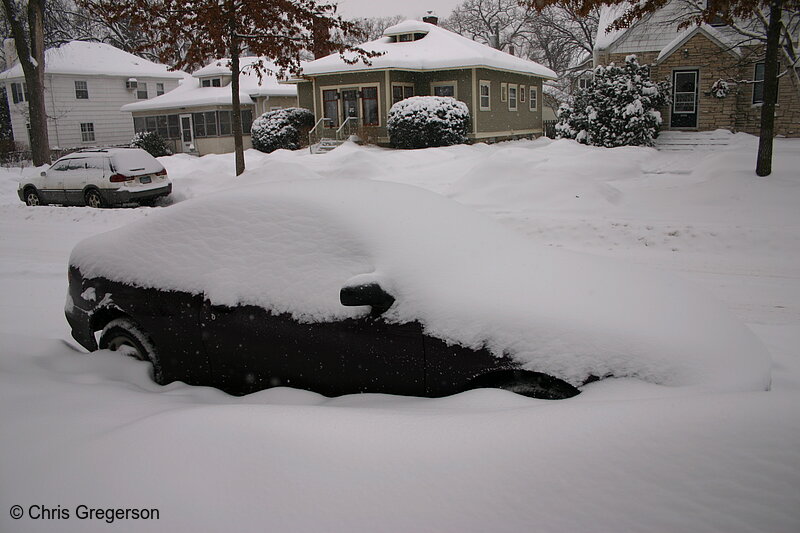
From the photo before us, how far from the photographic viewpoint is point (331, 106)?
96.7 ft

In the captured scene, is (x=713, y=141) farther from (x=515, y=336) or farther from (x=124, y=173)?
(x=515, y=336)

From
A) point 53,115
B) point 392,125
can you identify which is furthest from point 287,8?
point 53,115

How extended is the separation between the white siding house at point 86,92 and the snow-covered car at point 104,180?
23.2 meters

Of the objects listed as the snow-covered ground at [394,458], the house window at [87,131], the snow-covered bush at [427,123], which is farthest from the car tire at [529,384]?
the house window at [87,131]

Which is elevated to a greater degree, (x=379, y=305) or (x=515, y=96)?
(x=515, y=96)

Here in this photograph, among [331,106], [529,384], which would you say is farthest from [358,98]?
[529,384]

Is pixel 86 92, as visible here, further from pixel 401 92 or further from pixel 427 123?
pixel 427 123

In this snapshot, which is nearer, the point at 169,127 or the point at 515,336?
the point at 515,336

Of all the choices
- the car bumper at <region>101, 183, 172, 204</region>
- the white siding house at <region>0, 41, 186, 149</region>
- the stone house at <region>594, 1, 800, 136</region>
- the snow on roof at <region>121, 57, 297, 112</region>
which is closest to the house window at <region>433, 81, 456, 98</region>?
the stone house at <region>594, 1, 800, 136</region>

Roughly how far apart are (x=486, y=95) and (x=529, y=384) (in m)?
27.4

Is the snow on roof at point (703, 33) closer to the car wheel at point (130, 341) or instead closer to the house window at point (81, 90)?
the car wheel at point (130, 341)

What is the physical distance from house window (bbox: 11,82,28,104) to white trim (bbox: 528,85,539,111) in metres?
29.9

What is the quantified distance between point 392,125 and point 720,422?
23743 mm

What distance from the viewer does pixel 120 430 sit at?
9.25 ft
